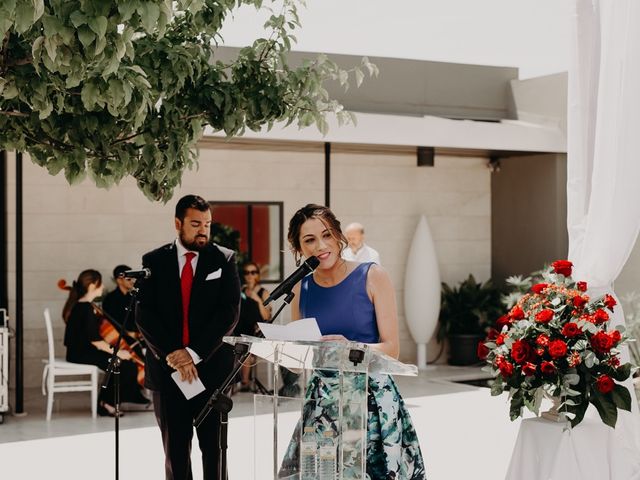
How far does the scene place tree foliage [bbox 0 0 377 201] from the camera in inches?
118

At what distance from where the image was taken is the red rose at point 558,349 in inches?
181

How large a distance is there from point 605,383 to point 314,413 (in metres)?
1.54

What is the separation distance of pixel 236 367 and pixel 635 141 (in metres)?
2.46

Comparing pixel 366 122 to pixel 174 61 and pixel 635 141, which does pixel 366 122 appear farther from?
pixel 174 61

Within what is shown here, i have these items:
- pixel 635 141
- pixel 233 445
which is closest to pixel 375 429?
pixel 635 141

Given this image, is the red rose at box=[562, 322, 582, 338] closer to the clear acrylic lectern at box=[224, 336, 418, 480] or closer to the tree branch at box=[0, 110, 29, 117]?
the clear acrylic lectern at box=[224, 336, 418, 480]

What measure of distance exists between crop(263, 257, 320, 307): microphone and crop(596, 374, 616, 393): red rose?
1589 millimetres

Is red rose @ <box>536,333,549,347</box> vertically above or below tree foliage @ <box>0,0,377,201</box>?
below

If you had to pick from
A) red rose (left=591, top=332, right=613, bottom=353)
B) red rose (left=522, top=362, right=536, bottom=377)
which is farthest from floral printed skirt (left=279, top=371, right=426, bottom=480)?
red rose (left=591, top=332, right=613, bottom=353)

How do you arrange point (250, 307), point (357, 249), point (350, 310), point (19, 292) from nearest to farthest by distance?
point (350, 310), point (19, 292), point (357, 249), point (250, 307)

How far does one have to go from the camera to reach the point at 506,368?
4773mm

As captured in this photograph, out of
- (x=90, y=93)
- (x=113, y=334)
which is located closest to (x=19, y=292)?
(x=113, y=334)

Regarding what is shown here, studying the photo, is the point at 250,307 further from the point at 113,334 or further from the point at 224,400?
the point at 224,400

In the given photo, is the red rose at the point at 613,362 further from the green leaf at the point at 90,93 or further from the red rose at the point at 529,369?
the green leaf at the point at 90,93
